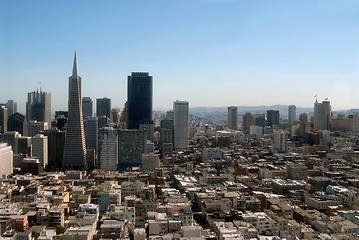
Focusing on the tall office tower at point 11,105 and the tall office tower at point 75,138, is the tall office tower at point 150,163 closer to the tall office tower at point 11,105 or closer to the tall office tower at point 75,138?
the tall office tower at point 75,138

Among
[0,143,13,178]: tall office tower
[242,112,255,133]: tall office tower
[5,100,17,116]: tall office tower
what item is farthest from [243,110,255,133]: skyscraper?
[0,143,13,178]: tall office tower

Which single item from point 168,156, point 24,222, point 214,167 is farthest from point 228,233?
point 168,156

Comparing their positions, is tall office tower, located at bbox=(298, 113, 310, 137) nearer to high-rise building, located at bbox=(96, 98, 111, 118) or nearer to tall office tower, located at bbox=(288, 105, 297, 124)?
tall office tower, located at bbox=(288, 105, 297, 124)

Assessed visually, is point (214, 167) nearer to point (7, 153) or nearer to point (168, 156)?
point (168, 156)

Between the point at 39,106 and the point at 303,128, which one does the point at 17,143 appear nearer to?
the point at 39,106

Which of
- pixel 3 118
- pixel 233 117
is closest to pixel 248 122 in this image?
pixel 233 117

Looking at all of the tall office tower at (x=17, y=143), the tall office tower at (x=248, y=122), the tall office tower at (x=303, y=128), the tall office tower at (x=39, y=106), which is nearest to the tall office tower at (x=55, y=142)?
the tall office tower at (x=17, y=143)
